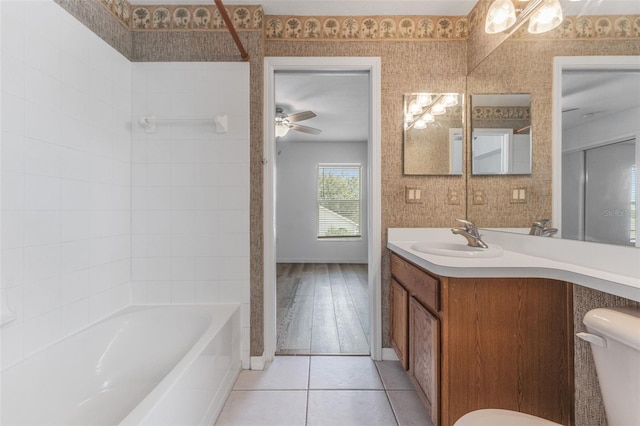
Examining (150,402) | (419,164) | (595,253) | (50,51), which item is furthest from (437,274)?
(50,51)

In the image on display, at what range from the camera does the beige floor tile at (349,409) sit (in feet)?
5.19

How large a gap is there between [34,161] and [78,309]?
79cm

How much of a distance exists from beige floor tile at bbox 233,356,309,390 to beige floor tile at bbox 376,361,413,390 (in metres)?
0.50

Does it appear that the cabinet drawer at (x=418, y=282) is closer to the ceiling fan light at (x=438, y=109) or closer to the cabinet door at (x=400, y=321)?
the cabinet door at (x=400, y=321)

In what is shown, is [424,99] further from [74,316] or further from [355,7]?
[74,316]

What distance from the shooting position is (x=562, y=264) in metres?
1.35

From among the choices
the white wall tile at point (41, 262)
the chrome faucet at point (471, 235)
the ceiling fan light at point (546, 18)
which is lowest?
the white wall tile at point (41, 262)

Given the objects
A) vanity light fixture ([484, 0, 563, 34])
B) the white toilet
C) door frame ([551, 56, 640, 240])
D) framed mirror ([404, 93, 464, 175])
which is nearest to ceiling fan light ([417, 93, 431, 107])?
framed mirror ([404, 93, 464, 175])

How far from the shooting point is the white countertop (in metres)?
1.07

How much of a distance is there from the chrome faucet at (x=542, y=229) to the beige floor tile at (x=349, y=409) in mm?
1245

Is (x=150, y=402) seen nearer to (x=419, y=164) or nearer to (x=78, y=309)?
(x=78, y=309)

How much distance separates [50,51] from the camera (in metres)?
1.44

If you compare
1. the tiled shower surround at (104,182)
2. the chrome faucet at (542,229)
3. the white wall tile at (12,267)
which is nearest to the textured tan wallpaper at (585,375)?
the chrome faucet at (542,229)

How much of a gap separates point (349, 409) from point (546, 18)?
2299mm
